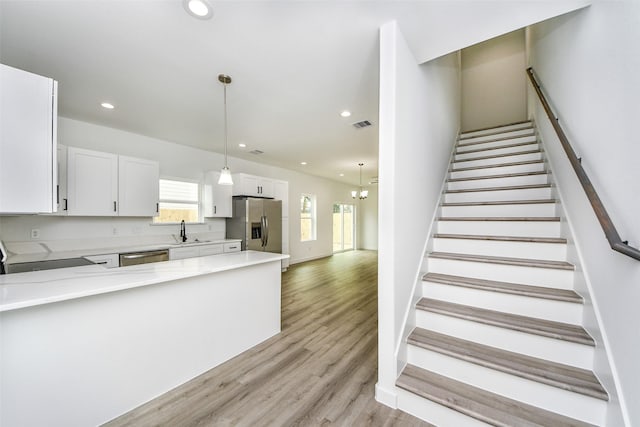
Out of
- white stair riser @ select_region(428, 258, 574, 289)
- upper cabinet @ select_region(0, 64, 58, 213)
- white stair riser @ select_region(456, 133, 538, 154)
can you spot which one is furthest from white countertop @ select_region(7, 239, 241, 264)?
white stair riser @ select_region(456, 133, 538, 154)

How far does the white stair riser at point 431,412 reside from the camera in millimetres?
1508

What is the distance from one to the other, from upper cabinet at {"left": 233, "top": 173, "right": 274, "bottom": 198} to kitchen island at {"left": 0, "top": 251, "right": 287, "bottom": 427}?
120 inches

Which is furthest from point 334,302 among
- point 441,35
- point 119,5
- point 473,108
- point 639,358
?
point 473,108

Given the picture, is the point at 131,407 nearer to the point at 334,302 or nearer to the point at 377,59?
the point at 334,302

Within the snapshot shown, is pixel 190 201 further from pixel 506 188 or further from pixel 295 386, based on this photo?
pixel 506 188

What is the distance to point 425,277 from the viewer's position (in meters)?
2.24

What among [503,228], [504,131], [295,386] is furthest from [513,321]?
[504,131]

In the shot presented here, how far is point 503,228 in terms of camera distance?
2.43m

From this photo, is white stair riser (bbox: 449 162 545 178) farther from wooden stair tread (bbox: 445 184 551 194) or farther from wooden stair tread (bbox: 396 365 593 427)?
wooden stair tread (bbox: 396 365 593 427)

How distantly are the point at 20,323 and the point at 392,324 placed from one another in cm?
222

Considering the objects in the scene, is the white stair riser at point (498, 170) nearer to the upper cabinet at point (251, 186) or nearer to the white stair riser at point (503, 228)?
the white stair riser at point (503, 228)

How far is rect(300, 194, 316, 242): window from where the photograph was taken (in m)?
7.53

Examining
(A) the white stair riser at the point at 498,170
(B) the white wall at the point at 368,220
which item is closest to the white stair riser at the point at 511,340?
(A) the white stair riser at the point at 498,170

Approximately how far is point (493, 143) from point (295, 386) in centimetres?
407
